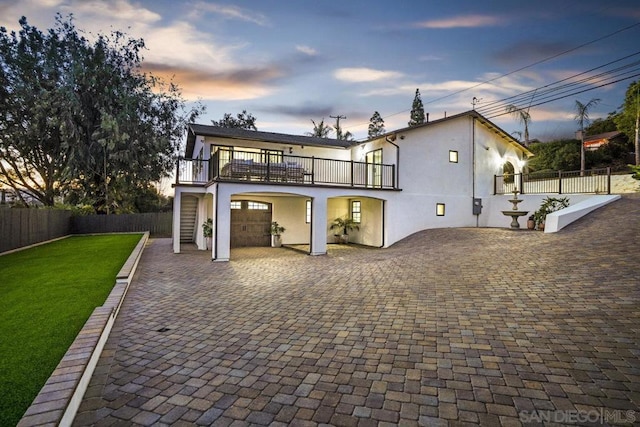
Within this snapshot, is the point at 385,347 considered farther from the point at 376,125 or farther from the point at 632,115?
the point at 376,125

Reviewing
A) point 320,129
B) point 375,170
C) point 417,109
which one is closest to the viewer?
point 375,170

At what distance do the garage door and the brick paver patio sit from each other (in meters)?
7.30

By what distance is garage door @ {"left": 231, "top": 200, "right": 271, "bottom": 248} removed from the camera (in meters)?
15.8

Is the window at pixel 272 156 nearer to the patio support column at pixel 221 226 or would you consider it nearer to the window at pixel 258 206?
the window at pixel 258 206

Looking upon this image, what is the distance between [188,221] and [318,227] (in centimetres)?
941

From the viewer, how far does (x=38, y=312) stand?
4789mm

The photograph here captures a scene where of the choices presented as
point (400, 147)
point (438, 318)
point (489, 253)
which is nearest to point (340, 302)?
point (438, 318)

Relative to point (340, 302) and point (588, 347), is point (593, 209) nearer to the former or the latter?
point (588, 347)

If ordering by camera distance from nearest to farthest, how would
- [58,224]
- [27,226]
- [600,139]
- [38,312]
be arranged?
[38,312] → [27,226] → [58,224] → [600,139]

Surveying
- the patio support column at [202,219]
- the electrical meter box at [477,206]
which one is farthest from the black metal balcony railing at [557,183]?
the patio support column at [202,219]

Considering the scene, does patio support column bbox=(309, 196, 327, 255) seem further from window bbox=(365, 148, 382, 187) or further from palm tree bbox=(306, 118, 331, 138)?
palm tree bbox=(306, 118, 331, 138)

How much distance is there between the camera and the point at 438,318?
520cm

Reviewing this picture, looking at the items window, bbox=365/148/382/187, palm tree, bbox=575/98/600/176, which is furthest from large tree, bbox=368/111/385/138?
window, bbox=365/148/382/187

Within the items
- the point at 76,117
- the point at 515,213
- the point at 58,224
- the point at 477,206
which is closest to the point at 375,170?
the point at 477,206
